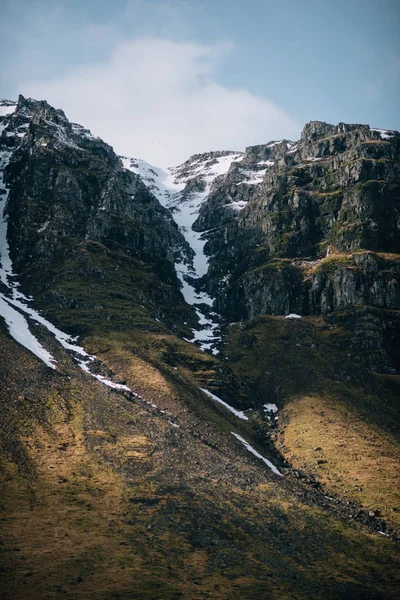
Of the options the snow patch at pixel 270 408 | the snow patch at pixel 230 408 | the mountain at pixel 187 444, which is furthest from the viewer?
the snow patch at pixel 270 408

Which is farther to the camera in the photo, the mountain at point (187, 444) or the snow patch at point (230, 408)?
the snow patch at point (230, 408)

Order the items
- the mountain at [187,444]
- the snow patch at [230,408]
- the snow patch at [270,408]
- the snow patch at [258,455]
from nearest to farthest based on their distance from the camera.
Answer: the mountain at [187,444], the snow patch at [258,455], the snow patch at [230,408], the snow patch at [270,408]

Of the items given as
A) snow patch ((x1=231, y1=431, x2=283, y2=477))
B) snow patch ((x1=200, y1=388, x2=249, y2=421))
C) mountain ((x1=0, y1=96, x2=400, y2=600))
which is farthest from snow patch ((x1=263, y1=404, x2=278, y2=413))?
snow patch ((x1=231, y1=431, x2=283, y2=477))

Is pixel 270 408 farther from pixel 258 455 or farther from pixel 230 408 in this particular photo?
pixel 258 455

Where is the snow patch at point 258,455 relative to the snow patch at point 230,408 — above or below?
below

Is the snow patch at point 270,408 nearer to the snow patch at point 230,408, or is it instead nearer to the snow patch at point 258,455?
the snow patch at point 230,408

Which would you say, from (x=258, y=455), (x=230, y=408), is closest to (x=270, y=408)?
(x=230, y=408)

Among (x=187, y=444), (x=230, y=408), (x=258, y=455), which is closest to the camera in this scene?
(x=187, y=444)

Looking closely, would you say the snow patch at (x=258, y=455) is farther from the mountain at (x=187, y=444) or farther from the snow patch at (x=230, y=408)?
the snow patch at (x=230, y=408)

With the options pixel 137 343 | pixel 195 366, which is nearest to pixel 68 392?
pixel 137 343

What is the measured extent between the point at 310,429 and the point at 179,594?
82.4m

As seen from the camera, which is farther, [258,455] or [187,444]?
[258,455]

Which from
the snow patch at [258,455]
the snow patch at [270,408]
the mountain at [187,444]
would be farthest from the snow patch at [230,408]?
the snow patch at [258,455]

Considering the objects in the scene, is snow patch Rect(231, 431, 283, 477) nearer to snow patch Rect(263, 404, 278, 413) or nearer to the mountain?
the mountain
